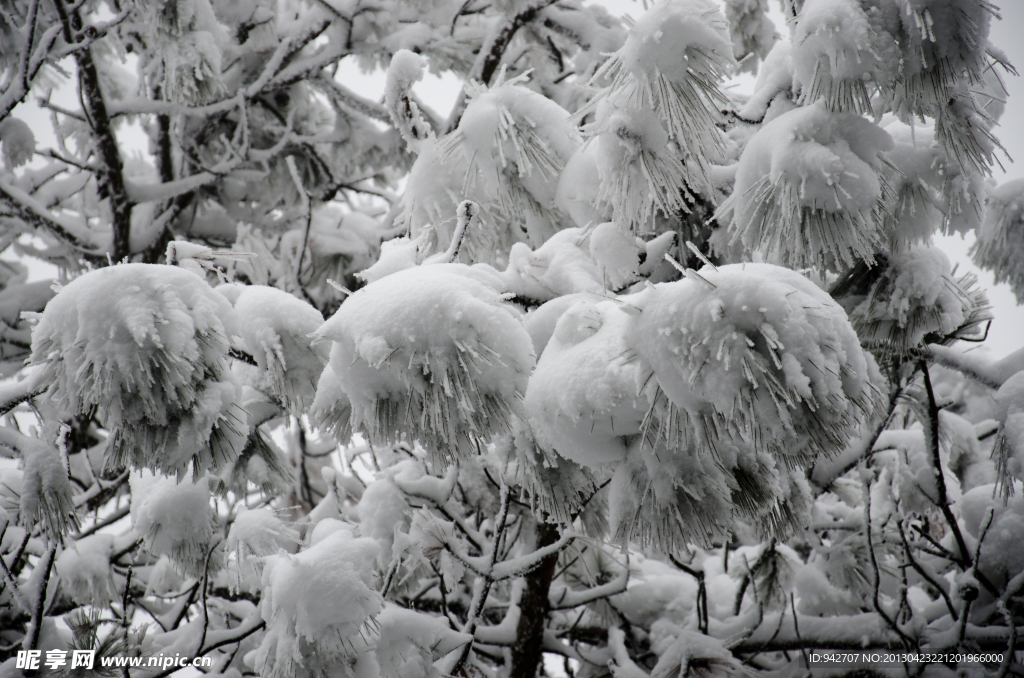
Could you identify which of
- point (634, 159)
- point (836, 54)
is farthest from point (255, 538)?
point (836, 54)

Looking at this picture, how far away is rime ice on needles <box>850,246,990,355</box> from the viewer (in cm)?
187

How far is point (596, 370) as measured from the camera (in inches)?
48.4

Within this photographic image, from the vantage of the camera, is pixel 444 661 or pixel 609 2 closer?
pixel 444 661

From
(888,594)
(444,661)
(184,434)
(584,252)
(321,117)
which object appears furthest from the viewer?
(321,117)

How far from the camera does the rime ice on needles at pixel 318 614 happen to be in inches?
59.3

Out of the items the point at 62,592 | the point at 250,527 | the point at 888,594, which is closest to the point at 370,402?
the point at 250,527

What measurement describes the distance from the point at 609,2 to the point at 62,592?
15.6ft

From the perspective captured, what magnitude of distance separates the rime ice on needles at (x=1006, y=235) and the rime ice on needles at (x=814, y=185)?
0.96m

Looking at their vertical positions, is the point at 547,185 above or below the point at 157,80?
above

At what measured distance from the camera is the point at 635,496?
132cm

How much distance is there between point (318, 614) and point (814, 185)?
1548mm

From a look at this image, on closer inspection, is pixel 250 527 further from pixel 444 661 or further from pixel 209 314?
pixel 209 314

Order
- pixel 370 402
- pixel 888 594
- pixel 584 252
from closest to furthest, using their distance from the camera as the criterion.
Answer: pixel 370 402 < pixel 584 252 < pixel 888 594

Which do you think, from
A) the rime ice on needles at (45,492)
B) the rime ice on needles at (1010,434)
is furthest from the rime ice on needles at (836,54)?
the rime ice on needles at (45,492)
